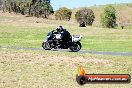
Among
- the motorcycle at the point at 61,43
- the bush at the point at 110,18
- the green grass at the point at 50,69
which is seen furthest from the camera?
the bush at the point at 110,18

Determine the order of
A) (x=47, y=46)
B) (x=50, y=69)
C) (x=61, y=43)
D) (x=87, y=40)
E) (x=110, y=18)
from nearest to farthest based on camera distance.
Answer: (x=50, y=69) → (x=61, y=43) → (x=47, y=46) → (x=87, y=40) → (x=110, y=18)

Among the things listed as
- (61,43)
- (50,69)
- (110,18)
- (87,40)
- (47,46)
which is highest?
(50,69)

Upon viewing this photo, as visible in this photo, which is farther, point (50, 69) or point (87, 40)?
point (87, 40)

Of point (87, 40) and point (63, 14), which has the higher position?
point (87, 40)

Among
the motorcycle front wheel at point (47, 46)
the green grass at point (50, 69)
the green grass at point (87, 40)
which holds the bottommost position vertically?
the green grass at point (87, 40)

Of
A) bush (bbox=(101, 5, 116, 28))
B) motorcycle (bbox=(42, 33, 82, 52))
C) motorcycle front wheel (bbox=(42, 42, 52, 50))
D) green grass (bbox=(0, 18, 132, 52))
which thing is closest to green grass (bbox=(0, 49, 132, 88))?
motorcycle (bbox=(42, 33, 82, 52))

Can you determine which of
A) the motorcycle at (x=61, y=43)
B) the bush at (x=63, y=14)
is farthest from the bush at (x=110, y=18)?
the motorcycle at (x=61, y=43)

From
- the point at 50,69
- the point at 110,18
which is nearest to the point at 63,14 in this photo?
the point at 110,18

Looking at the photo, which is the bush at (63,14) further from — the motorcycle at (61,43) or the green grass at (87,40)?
the motorcycle at (61,43)

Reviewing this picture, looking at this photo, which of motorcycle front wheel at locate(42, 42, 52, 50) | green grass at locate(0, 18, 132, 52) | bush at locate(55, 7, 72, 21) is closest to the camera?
motorcycle front wheel at locate(42, 42, 52, 50)

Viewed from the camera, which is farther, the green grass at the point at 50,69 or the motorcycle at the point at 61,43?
the motorcycle at the point at 61,43

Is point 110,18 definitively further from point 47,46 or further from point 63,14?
point 47,46

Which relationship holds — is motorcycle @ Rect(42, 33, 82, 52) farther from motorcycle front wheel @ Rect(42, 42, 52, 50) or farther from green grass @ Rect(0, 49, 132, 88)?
green grass @ Rect(0, 49, 132, 88)

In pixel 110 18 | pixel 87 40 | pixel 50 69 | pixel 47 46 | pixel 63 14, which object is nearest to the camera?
pixel 50 69
